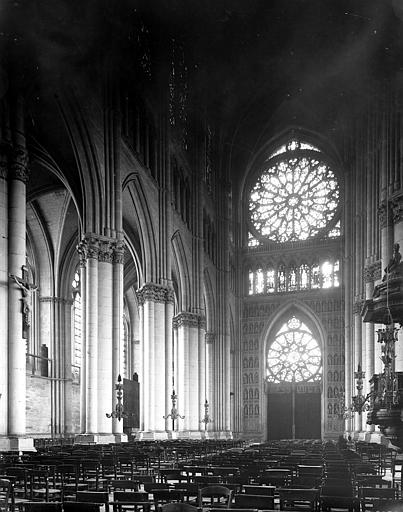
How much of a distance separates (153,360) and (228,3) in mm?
19652

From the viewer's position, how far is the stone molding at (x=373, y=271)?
38.5 meters

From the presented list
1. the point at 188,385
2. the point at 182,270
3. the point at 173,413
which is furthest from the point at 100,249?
the point at 188,385

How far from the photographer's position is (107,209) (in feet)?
109

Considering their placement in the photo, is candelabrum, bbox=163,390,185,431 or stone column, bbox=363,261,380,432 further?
candelabrum, bbox=163,390,185,431

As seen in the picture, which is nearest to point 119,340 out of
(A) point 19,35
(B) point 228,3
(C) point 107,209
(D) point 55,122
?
(C) point 107,209

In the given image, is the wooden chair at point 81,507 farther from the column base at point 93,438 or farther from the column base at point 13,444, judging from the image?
the column base at point 93,438

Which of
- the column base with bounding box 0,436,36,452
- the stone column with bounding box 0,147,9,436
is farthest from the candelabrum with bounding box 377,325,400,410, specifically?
the stone column with bounding box 0,147,9,436

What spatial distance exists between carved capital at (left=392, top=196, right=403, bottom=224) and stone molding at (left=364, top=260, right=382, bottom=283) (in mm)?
8025

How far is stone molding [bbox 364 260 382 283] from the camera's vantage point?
38453 mm

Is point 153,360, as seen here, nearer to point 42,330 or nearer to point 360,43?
point 42,330

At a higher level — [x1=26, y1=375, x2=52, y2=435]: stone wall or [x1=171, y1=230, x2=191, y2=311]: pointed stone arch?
[x1=171, y1=230, x2=191, y2=311]: pointed stone arch

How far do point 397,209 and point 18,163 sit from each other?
49.6ft

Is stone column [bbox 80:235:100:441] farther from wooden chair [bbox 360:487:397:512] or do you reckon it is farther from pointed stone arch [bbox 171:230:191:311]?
wooden chair [bbox 360:487:397:512]

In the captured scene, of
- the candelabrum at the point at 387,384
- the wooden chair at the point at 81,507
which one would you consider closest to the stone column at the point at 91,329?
the candelabrum at the point at 387,384
